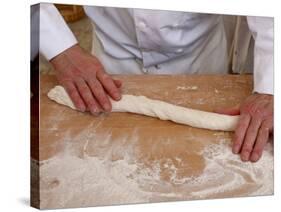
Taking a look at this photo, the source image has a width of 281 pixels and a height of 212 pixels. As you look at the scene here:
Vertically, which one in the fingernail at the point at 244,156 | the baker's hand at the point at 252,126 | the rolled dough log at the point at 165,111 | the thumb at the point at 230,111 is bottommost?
the fingernail at the point at 244,156

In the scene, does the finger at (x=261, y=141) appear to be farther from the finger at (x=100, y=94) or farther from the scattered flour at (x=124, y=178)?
the finger at (x=100, y=94)

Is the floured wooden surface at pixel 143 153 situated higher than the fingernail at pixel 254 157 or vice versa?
the floured wooden surface at pixel 143 153

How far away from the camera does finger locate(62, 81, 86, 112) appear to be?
1679mm

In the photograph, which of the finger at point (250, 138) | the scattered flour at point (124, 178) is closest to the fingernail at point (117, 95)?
the scattered flour at point (124, 178)

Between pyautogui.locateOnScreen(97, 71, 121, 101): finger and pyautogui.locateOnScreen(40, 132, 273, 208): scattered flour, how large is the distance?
0.40 ft

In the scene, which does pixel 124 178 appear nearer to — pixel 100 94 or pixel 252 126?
pixel 100 94

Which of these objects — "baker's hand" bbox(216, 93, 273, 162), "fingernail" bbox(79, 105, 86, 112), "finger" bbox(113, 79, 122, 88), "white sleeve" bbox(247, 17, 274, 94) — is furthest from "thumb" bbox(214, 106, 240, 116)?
"fingernail" bbox(79, 105, 86, 112)

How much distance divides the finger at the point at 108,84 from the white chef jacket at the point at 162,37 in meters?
0.08

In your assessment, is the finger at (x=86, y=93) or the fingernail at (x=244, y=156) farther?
the fingernail at (x=244, y=156)

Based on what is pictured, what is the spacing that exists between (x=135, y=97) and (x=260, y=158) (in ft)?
1.63

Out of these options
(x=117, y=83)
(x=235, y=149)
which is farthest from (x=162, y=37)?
(x=235, y=149)

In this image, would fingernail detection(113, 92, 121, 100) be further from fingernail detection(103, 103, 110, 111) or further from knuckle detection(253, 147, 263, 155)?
knuckle detection(253, 147, 263, 155)

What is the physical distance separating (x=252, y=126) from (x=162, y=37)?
407 millimetres

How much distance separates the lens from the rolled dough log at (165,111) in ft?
5.53
